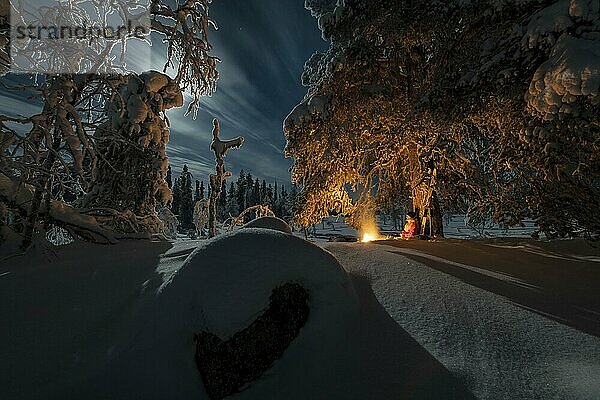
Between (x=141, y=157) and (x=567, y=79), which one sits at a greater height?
(x=141, y=157)

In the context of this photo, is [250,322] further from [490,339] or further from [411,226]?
[411,226]

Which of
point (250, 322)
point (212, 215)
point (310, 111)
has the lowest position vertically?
point (250, 322)

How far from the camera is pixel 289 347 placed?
265 cm

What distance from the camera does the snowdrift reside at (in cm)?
235

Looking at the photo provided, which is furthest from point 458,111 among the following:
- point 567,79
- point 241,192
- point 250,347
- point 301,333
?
point 241,192

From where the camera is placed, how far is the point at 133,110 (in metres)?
7.21

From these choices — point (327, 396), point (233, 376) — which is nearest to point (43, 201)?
point (233, 376)

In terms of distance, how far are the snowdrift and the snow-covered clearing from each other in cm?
18

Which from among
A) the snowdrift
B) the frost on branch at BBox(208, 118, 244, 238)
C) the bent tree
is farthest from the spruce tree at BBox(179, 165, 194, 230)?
the snowdrift

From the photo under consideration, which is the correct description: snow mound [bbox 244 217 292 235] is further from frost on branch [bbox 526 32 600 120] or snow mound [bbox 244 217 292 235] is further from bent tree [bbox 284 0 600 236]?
frost on branch [bbox 526 32 600 120]

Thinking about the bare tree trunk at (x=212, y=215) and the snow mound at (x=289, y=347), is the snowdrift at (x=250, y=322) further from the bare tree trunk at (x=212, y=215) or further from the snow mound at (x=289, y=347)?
the bare tree trunk at (x=212, y=215)

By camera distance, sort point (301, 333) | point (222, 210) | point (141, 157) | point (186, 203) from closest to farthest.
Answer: point (301, 333)
point (141, 157)
point (186, 203)
point (222, 210)

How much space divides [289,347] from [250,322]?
0.39 m

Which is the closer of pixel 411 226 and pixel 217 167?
pixel 411 226
